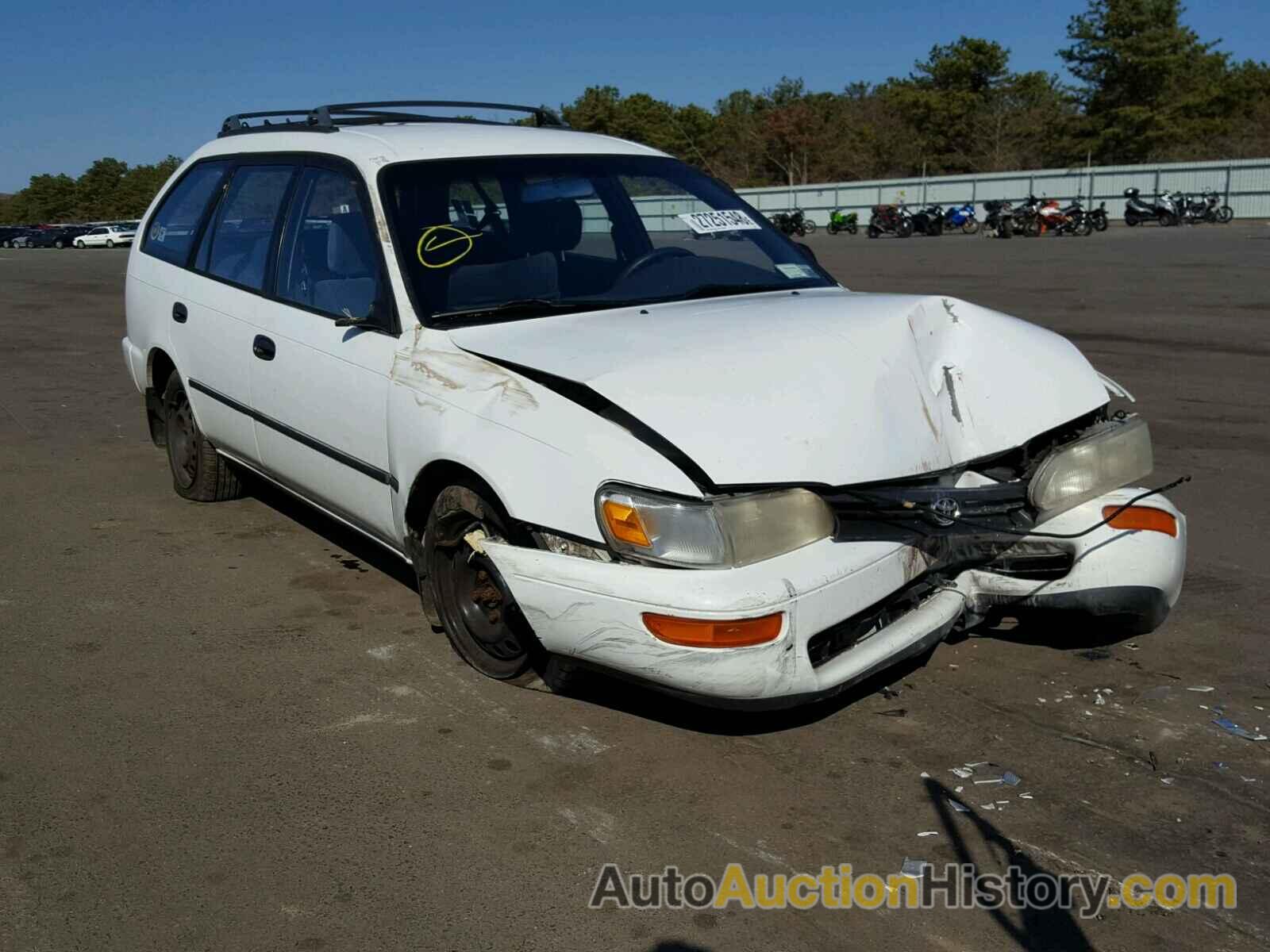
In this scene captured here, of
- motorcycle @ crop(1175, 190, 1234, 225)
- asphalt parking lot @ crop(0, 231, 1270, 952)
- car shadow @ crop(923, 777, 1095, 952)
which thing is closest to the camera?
car shadow @ crop(923, 777, 1095, 952)

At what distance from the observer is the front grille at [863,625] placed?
336 cm

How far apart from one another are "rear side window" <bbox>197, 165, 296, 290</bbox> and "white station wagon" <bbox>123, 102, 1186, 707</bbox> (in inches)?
1.2

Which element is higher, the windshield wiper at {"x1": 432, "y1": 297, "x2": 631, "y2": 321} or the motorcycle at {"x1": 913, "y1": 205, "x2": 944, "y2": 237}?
the motorcycle at {"x1": 913, "y1": 205, "x2": 944, "y2": 237}

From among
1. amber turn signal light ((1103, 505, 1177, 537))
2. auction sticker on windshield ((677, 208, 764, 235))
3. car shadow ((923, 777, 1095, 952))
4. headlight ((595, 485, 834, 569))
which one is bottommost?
car shadow ((923, 777, 1095, 952))

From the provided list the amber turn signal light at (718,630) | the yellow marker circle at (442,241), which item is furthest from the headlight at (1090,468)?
the yellow marker circle at (442,241)

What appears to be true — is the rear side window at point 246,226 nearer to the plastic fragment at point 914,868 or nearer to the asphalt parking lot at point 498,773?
the asphalt parking lot at point 498,773

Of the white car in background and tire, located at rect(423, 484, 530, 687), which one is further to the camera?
the white car in background

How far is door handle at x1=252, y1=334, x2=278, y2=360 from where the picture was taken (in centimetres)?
482

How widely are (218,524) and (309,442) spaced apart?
1661mm

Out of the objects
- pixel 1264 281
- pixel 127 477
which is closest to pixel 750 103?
pixel 1264 281

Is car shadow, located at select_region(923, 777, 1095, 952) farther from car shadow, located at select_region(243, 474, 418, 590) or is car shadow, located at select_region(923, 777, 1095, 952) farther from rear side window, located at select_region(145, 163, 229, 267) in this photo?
rear side window, located at select_region(145, 163, 229, 267)

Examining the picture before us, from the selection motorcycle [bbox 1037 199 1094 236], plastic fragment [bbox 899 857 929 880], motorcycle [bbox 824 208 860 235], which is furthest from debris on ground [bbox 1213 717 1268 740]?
motorcycle [bbox 824 208 860 235]

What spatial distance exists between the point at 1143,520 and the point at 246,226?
3739 millimetres

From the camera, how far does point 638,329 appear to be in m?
3.94
